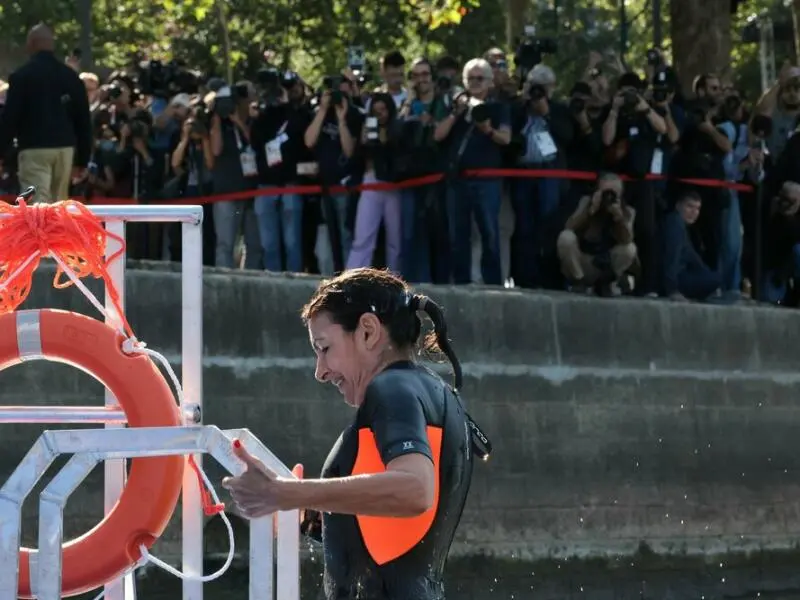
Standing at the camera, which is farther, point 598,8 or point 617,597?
point 598,8

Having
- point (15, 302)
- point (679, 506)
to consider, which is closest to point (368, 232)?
point (679, 506)

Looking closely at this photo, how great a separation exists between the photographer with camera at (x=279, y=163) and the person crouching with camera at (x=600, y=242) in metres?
1.81

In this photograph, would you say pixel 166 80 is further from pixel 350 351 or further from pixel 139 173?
pixel 350 351

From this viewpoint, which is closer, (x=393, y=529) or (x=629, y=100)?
(x=393, y=529)

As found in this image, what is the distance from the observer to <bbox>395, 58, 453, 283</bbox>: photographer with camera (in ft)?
38.9

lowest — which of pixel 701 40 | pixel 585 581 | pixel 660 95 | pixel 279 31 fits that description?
pixel 585 581

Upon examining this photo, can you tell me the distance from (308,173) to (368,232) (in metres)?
0.67

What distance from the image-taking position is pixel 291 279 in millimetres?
10328

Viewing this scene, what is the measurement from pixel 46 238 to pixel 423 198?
22.4 ft

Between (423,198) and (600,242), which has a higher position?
(423,198)

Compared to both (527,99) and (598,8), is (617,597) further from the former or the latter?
(598,8)

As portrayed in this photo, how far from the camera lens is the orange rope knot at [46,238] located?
532cm

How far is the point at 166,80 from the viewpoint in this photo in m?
13.9

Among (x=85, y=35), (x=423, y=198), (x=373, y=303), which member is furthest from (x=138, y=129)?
(x=373, y=303)
